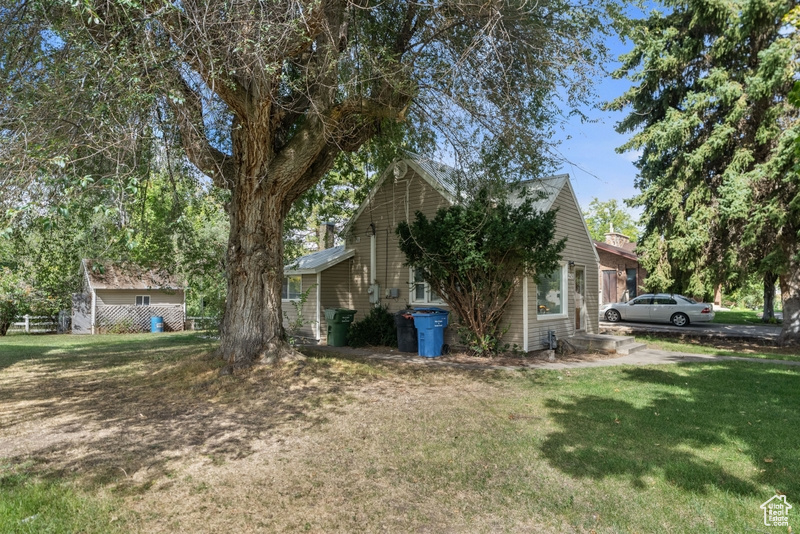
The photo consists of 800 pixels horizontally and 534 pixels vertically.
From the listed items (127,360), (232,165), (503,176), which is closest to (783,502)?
(503,176)

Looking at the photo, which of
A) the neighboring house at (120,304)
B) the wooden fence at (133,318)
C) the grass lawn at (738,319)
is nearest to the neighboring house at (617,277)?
the grass lawn at (738,319)

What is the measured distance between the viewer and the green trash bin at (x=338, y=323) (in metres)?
12.9

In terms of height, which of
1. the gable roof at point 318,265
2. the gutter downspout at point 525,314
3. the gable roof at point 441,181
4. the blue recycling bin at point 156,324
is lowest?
the blue recycling bin at point 156,324

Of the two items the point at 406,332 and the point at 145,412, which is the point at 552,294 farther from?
the point at 145,412

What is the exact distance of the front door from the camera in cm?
1317

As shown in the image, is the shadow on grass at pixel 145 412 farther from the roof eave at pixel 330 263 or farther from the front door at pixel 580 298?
the front door at pixel 580 298

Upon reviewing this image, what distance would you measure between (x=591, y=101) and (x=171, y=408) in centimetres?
828

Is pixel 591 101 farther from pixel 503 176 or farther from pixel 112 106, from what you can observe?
pixel 112 106

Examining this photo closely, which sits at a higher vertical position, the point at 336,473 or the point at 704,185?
the point at 704,185

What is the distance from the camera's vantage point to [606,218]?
1922 inches

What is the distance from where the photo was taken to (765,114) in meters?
12.2

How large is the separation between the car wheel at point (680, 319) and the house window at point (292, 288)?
654 inches

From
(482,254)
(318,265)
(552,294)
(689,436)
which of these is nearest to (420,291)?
(482,254)

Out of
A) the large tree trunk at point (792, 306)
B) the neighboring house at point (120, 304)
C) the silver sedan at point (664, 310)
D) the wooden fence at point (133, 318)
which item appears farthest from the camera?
the neighboring house at point (120, 304)
